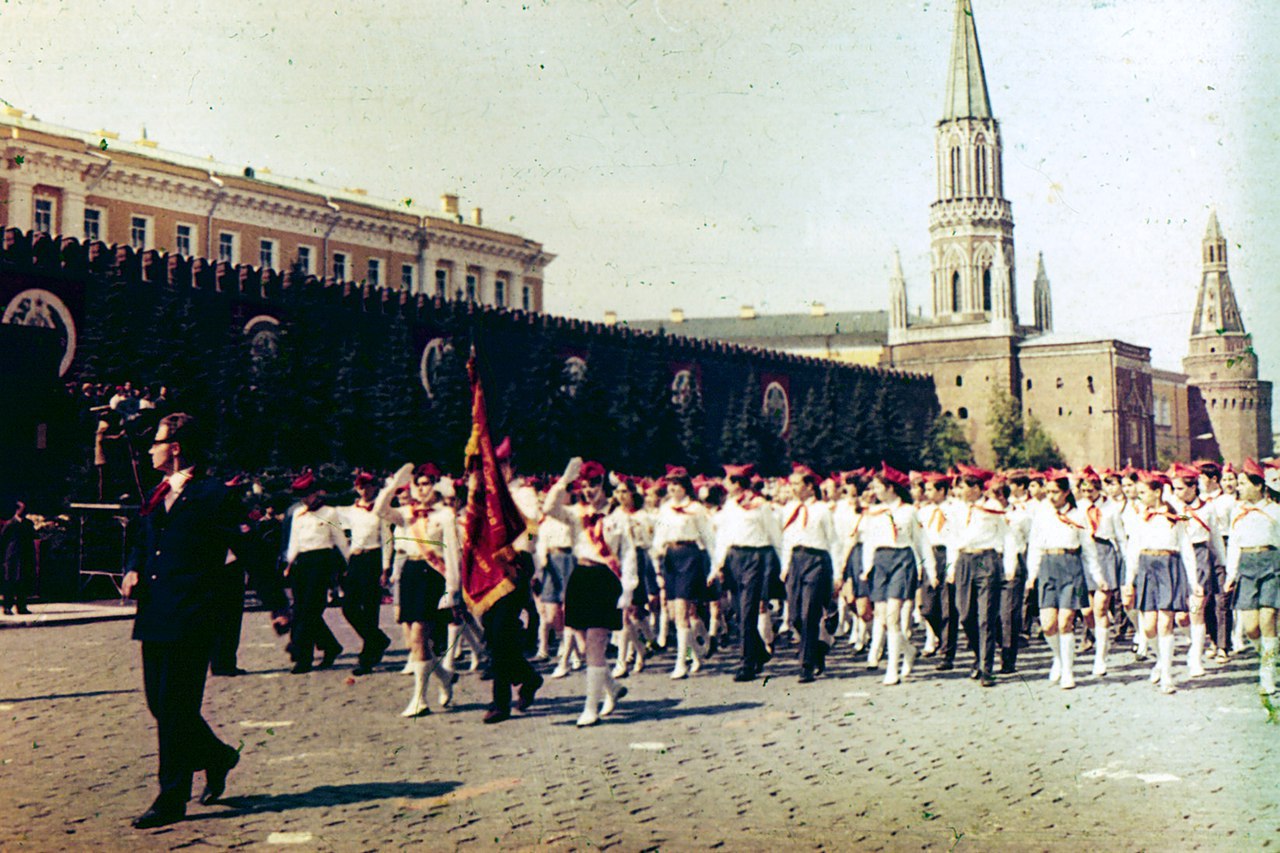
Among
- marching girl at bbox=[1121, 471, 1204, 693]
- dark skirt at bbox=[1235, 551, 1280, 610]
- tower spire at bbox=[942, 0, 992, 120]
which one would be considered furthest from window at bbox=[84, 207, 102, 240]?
tower spire at bbox=[942, 0, 992, 120]

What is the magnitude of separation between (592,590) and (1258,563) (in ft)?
17.0

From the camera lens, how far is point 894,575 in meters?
11.4

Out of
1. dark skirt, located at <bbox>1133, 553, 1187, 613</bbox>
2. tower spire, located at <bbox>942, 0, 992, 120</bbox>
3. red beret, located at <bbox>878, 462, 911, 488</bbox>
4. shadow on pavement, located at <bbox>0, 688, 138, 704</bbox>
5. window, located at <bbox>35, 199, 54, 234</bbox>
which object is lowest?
shadow on pavement, located at <bbox>0, 688, 138, 704</bbox>

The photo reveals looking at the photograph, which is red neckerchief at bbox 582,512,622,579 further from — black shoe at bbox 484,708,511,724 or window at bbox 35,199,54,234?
window at bbox 35,199,54,234

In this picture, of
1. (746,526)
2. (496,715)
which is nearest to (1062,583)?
(746,526)

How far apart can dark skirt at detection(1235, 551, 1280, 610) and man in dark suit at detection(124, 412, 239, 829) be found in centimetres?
769

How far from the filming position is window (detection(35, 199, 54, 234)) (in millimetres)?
37331

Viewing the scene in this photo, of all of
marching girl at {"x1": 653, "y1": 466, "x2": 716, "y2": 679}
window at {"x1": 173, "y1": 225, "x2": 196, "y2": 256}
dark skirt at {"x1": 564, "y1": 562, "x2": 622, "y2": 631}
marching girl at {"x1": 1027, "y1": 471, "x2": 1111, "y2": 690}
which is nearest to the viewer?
dark skirt at {"x1": 564, "y1": 562, "x2": 622, "y2": 631}

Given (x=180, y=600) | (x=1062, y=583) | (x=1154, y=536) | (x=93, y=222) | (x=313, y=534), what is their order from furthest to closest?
(x=93, y=222) < (x=313, y=534) < (x=1154, y=536) < (x=1062, y=583) < (x=180, y=600)

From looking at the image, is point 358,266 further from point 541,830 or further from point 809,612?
point 541,830

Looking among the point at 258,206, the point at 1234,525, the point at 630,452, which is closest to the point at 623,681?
the point at 1234,525

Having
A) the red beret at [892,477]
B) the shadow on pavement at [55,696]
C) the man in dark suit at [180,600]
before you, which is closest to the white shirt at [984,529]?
the red beret at [892,477]

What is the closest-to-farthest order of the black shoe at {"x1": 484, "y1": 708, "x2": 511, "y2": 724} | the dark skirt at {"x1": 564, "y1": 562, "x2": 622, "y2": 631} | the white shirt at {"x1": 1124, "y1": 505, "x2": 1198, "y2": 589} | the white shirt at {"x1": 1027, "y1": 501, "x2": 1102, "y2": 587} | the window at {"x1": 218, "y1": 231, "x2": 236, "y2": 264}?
the black shoe at {"x1": 484, "y1": 708, "x2": 511, "y2": 724}
the dark skirt at {"x1": 564, "y1": 562, "x2": 622, "y2": 631}
the white shirt at {"x1": 1027, "y1": 501, "x2": 1102, "y2": 587}
the white shirt at {"x1": 1124, "y1": 505, "x2": 1198, "y2": 589}
the window at {"x1": 218, "y1": 231, "x2": 236, "y2": 264}

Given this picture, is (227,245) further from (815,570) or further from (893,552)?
(815,570)
